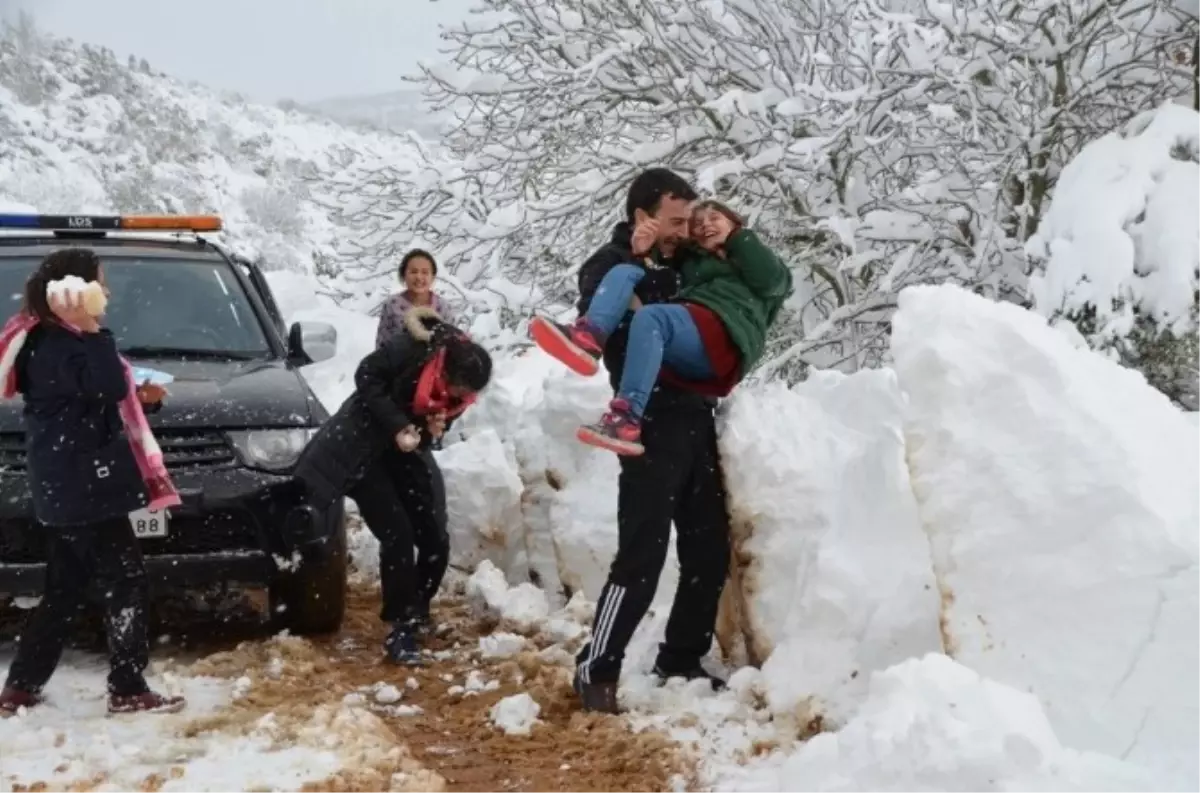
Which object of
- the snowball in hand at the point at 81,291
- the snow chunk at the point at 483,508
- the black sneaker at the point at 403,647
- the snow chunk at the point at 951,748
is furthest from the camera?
the snow chunk at the point at 483,508

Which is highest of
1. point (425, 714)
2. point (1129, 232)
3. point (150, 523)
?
point (1129, 232)

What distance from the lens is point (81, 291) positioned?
3.71 metres

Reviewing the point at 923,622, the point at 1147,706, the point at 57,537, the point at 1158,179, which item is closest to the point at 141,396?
the point at 57,537

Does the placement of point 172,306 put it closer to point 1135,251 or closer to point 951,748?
point 951,748

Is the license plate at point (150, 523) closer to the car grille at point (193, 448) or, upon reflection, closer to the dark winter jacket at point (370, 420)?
the car grille at point (193, 448)

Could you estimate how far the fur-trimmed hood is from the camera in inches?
184

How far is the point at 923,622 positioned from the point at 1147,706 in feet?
2.68

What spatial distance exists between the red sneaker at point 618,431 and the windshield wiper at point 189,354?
7.58ft

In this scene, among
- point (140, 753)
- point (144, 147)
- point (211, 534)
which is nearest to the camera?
point (140, 753)

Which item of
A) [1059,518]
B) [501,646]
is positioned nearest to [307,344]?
[501,646]

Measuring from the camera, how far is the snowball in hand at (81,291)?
3695 mm

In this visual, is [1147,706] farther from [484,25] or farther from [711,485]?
[484,25]

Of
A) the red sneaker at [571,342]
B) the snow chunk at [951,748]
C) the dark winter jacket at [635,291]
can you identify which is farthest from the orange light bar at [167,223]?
the snow chunk at [951,748]

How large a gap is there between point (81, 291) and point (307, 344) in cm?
180
